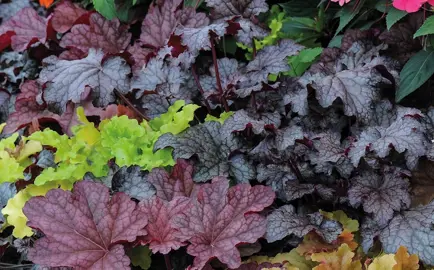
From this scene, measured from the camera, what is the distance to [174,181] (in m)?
1.58

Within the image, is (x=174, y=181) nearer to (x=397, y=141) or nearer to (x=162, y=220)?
(x=162, y=220)

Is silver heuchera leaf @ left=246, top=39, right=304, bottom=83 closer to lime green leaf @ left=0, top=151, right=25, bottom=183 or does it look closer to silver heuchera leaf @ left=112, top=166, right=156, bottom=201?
silver heuchera leaf @ left=112, top=166, right=156, bottom=201

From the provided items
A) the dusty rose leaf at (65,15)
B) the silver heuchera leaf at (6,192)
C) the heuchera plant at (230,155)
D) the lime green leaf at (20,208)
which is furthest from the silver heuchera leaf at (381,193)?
the dusty rose leaf at (65,15)

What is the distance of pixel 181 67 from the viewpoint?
1.86 meters

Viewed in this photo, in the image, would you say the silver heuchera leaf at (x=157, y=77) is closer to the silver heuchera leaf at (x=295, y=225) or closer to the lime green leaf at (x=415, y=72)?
the silver heuchera leaf at (x=295, y=225)

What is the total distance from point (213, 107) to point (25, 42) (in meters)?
0.92

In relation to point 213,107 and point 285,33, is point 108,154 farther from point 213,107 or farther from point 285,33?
point 285,33

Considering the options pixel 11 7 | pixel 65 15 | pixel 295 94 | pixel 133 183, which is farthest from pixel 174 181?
pixel 11 7

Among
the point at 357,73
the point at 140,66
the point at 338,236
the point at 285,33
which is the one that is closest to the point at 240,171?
the point at 338,236

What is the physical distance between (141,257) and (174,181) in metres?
0.22

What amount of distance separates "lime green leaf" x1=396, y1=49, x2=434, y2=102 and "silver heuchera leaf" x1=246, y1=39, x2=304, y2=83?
1.04ft

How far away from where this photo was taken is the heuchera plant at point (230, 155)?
→ 1408mm

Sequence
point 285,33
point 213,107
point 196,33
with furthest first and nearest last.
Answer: point 285,33 < point 213,107 < point 196,33

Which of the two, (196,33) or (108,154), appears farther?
(108,154)
